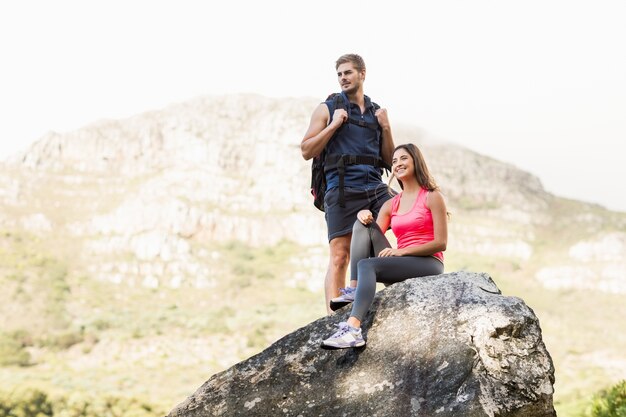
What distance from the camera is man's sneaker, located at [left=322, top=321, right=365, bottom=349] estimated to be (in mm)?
4512

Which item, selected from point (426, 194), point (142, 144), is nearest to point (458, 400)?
point (426, 194)

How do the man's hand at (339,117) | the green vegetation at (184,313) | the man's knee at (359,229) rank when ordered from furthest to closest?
1. the green vegetation at (184,313)
2. the man's hand at (339,117)
3. the man's knee at (359,229)

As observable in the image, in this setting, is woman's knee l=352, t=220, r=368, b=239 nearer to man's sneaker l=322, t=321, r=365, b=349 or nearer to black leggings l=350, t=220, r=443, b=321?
black leggings l=350, t=220, r=443, b=321

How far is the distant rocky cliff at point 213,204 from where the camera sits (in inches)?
5625

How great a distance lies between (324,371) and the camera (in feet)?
15.2

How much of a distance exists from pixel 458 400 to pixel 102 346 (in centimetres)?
11786

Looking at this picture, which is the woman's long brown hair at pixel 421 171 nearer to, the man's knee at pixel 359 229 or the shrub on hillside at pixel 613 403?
the man's knee at pixel 359 229

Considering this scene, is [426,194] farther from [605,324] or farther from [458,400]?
[605,324]

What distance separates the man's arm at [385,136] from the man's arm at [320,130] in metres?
0.42

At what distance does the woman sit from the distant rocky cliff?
443 ft

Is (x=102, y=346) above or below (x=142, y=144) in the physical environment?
below

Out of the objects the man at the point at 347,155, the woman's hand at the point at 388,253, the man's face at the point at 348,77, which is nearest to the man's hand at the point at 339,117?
the man at the point at 347,155

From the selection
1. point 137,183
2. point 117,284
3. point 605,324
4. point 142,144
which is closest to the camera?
point 605,324

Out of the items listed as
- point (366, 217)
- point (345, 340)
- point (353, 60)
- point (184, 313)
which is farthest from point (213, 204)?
point (345, 340)
